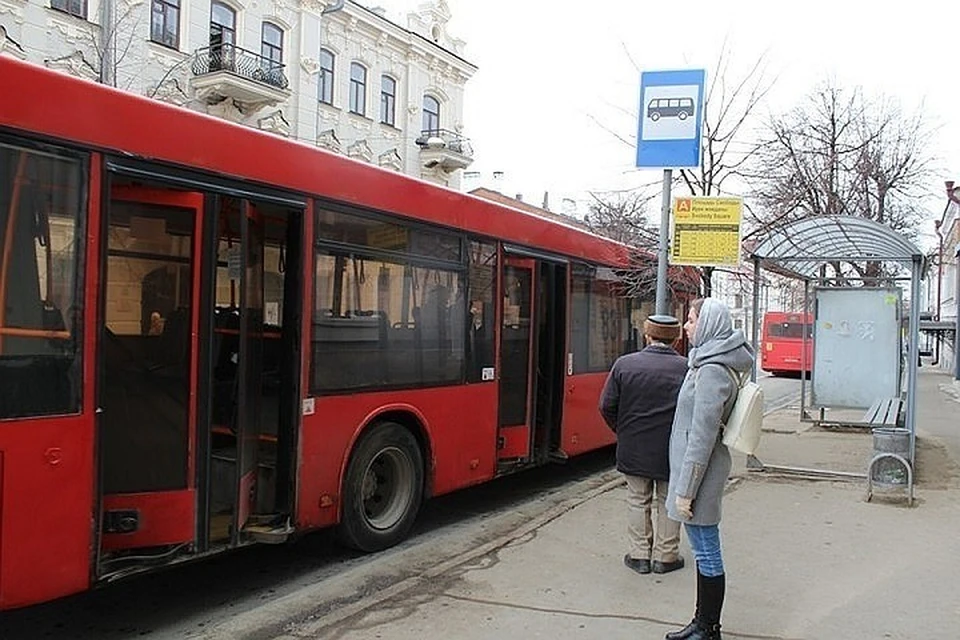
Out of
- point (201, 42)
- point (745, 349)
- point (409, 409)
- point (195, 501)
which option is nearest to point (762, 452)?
point (409, 409)

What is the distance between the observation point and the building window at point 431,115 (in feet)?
110

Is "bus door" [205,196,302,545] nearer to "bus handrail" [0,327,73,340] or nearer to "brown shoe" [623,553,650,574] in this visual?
"bus handrail" [0,327,73,340]

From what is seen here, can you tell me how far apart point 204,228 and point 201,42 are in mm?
20931

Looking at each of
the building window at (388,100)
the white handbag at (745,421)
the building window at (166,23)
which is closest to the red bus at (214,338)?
the white handbag at (745,421)

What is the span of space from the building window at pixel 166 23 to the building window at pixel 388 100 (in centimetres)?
948

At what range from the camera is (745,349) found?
446cm

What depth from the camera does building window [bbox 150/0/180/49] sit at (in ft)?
73.1

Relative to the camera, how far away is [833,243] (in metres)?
10.6

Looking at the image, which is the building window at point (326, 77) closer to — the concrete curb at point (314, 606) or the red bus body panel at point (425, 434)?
the red bus body panel at point (425, 434)

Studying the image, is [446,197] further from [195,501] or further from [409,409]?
[195,501]

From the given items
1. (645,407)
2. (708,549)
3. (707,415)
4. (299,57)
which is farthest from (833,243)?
(299,57)

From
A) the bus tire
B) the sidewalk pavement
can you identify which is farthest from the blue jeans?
the bus tire

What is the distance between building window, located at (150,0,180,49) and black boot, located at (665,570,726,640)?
72.1ft

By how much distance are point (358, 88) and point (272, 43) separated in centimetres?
435
